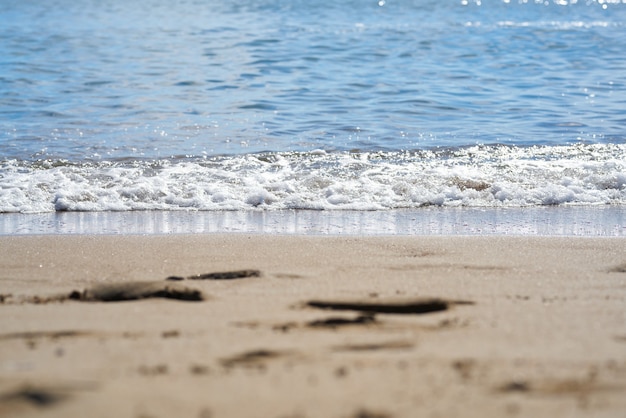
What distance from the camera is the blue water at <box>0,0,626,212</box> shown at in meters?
6.21

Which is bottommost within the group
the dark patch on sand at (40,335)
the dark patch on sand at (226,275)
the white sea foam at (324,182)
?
the dark patch on sand at (226,275)

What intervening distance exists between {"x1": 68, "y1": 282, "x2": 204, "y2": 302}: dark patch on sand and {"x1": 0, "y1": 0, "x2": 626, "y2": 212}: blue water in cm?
259

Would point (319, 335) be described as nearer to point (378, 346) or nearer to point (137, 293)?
point (378, 346)

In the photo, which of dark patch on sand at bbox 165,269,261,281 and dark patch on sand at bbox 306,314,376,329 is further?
dark patch on sand at bbox 165,269,261,281

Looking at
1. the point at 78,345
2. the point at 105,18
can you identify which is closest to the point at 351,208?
the point at 78,345

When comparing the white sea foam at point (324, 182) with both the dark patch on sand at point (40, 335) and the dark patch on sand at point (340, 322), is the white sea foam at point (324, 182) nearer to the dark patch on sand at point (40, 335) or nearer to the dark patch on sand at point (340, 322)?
the dark patch on sand at point (340, 322)

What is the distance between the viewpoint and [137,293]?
313cm

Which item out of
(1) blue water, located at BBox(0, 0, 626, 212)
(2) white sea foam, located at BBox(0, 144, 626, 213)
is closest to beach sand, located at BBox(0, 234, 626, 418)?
(2) white sea foam, located at BBox(0, 144, 626, 213)

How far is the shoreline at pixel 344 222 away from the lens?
4.97m

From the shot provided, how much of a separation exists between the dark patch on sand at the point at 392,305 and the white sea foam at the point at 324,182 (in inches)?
111

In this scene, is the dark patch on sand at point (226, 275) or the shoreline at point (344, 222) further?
the shoreline at point (344, 222)

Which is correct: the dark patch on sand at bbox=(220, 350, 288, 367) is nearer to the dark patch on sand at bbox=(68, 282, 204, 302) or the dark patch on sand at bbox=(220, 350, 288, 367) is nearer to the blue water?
the dark patch on sand at bbox=(68, 282, 204, 302)

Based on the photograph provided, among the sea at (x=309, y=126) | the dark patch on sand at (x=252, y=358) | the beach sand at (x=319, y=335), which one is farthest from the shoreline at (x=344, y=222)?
the dark patch on sand at (x=252, y=358)

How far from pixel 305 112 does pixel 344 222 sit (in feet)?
14.6
